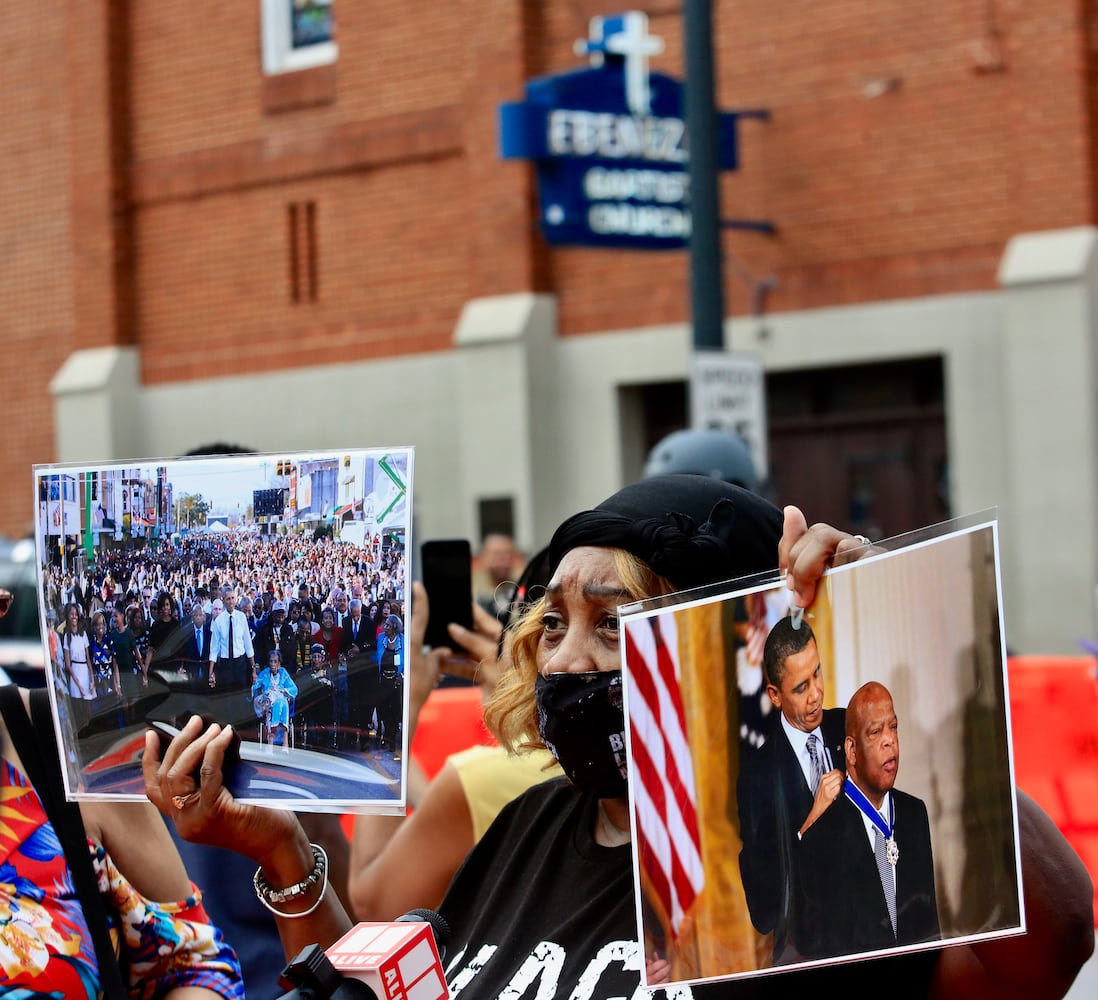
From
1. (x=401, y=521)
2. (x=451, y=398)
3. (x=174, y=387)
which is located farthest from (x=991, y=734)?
(x=174, y=387)

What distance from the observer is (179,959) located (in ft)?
9.47

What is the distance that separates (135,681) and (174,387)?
49.5ft

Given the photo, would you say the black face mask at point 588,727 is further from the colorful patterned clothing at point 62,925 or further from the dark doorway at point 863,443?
the dark doorway at point 863,443

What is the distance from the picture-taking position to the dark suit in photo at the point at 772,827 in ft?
6.38

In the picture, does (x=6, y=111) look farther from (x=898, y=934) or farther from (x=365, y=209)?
(x=898, y=934)

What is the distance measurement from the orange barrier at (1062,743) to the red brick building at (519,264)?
612 centimetres

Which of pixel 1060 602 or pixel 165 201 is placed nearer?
pixel 1060 602

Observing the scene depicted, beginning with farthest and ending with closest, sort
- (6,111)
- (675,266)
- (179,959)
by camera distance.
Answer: (6,111) → (675,266) → (179,959)

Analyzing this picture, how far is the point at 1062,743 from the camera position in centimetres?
628

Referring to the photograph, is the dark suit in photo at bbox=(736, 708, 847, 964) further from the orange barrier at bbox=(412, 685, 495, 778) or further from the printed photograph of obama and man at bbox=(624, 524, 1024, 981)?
the orange barrier at bbox=(412, 685, 495, 778)

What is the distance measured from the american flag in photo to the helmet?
3.86m

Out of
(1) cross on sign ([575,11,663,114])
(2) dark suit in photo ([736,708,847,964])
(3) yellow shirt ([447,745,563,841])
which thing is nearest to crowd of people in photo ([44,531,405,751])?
(2) dark suit in photo ([736,708,847,964])

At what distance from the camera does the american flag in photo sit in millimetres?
1982

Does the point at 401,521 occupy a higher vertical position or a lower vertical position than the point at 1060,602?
higher
